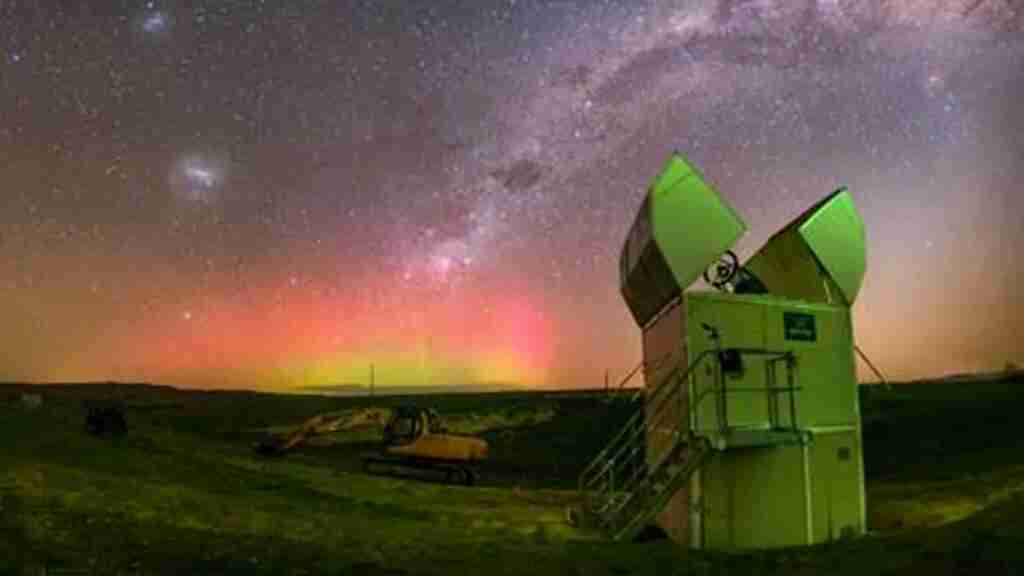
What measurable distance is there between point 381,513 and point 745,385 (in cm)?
997

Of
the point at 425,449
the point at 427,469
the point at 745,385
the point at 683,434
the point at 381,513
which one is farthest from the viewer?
the point at 427,469

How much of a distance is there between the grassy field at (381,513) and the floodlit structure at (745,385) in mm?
1874

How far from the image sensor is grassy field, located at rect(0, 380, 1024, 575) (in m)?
11.8

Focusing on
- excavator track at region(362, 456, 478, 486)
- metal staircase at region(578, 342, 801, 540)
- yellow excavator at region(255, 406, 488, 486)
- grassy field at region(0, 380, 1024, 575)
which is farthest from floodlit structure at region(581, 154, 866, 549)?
excavator track at region(362, 456, 478, 486)

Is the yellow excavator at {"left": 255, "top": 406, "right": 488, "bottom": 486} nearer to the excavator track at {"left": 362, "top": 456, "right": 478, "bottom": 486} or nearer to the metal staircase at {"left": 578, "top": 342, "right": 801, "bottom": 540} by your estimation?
the excavator track at {"left": 362, "top": 456, "right": 478, "bottom": 486}

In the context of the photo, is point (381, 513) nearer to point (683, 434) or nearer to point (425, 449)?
point (683, 434)

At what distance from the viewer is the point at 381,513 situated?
22.2 meters

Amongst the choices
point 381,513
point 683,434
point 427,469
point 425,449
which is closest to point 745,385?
point 683,434

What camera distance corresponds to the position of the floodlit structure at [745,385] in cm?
1681

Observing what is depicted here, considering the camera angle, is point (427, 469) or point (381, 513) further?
point (427, 469)

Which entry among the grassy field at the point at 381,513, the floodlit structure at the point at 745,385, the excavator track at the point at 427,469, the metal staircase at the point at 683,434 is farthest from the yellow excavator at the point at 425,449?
the floodlit structure at the point at 745,385


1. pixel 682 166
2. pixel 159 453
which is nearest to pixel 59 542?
pixel 682 166

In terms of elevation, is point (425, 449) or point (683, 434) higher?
point (683, 434)

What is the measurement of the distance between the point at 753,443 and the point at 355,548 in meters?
7.54
